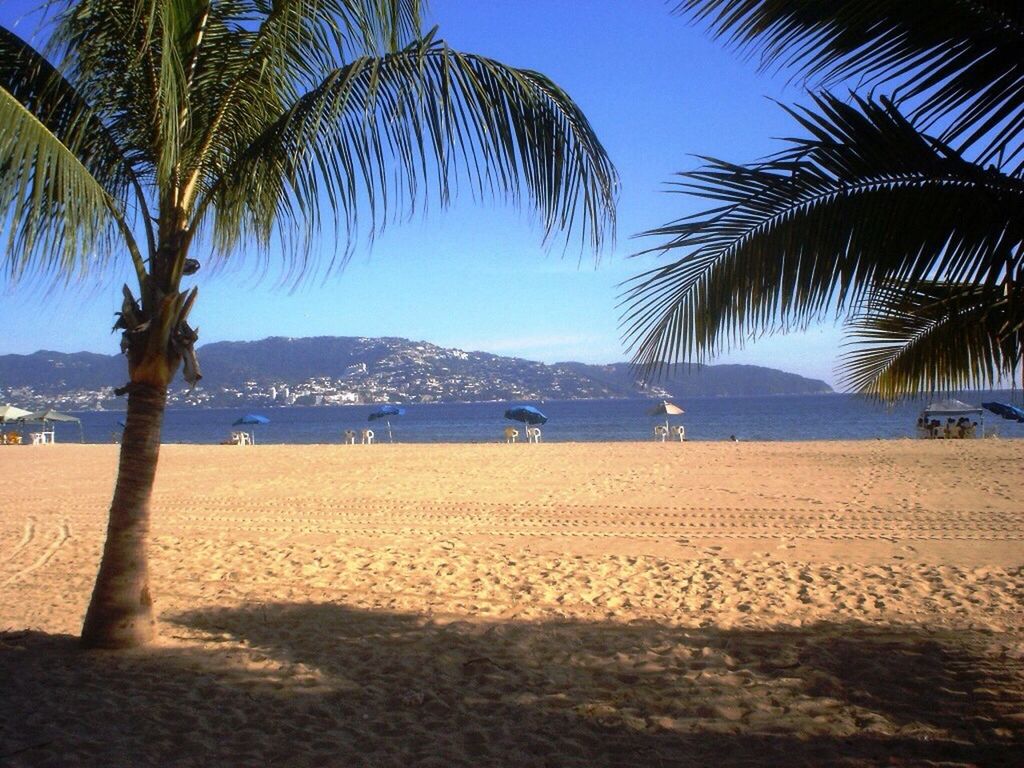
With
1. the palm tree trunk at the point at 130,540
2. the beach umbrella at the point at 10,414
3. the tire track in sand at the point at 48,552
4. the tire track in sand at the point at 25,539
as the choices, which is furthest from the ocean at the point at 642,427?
the tire track in sand at the point at 25,539

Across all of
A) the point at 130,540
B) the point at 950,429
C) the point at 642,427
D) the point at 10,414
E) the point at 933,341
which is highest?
the point at 933,341

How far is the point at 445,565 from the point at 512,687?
11.3 ft

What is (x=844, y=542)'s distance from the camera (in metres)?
9.04

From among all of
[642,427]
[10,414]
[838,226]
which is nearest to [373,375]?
[642,427]

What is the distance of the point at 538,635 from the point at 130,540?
2664mm

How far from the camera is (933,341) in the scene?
482 centimetres

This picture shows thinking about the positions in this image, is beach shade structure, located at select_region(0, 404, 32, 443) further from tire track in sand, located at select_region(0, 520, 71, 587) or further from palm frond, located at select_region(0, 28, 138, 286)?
palm frond, located at select_region(0, 28, 138, 286)

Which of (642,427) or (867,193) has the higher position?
(867,193)

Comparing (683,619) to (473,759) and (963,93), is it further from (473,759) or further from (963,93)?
(963,93)

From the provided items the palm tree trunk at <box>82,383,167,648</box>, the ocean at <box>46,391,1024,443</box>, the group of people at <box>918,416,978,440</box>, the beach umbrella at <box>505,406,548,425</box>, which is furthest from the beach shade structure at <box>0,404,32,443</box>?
the group of people at <box>918,416,978,440</box>

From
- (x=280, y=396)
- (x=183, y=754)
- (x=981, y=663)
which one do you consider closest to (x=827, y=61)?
(x=981, y=663)

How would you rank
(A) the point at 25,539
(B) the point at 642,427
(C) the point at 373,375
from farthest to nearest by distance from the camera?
1. (C) the point at 373,375
2. (B) the point at 642,427
3. (A) the point at 25,539

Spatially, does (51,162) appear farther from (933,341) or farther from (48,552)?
(48,552)

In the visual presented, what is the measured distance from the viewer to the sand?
378 cm
